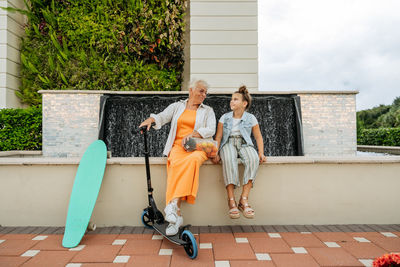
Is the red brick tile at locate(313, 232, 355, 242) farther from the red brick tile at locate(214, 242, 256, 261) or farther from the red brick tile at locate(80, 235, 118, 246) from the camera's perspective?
the red brick tile at locate(80, 235, 118, 246)

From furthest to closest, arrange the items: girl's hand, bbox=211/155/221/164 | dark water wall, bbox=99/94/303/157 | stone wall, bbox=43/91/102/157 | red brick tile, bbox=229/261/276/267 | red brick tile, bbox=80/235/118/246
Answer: stone wall, bbox=43/91/102/157
dark water wall, bbox=99/94/303/157
girl's hand, bbox=211/155/221/164
red brick tile, bbox=80/235/118/246
red brick tile, bbox=229/261/276/267

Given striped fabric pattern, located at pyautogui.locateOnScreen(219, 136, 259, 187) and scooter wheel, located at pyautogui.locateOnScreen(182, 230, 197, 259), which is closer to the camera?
scooter wheel, located at pyautogui.locateOnScreen(182, 230, 197, 259)

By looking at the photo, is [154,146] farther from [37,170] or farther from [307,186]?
[307,186]

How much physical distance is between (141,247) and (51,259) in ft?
2.45

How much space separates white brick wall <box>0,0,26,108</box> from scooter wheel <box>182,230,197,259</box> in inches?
281

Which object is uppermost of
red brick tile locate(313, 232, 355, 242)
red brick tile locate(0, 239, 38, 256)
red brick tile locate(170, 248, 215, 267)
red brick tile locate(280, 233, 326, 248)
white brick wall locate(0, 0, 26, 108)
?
white brick wall locate(0, 0, 26, 108)

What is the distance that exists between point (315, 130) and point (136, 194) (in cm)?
429

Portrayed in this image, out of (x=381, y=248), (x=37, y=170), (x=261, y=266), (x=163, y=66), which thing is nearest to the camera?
(x=261, y=266)

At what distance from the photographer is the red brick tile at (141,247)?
2.36 m

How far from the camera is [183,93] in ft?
17.5

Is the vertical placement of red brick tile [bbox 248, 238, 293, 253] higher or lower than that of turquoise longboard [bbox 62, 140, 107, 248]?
lower

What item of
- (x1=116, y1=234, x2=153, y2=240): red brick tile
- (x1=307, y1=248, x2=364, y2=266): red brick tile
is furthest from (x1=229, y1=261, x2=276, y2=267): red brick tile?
(x1=116, y1=234, x2=153, y2=240): red brick tile

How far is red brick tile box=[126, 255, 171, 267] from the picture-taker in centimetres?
214

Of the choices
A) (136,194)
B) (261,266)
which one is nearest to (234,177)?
(261,266)
